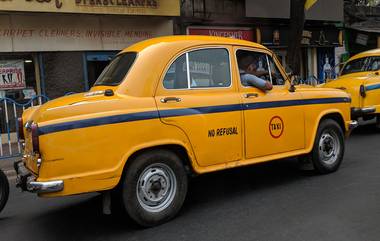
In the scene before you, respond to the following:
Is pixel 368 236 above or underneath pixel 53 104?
underneath

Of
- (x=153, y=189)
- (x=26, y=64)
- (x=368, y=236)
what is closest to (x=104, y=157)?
(x=153, y=189)

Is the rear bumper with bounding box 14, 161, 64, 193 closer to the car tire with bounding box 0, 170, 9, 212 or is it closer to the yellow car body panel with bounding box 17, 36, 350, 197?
the yellow car body panel with bounding box 17, 36, 350, 197

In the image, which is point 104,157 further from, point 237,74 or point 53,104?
point 237,74

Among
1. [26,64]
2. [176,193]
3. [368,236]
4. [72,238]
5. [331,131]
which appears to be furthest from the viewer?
[26,64]

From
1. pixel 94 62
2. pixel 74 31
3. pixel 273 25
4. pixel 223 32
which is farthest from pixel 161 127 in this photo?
pixel 273 25

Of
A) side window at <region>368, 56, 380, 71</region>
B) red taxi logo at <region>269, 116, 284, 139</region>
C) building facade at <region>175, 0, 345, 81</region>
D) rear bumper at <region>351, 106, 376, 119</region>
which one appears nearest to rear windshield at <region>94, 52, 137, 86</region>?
red taxi logo at <region>269, 116, 284, 139</region>

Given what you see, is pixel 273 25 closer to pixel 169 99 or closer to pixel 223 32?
pixel 223 32

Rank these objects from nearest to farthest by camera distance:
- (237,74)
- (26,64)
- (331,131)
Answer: (237,74)
(331,131)
(26,64)

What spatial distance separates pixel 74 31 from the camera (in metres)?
13.5

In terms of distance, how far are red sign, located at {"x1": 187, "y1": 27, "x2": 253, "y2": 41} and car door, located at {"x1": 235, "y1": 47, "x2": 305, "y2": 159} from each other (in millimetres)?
9703

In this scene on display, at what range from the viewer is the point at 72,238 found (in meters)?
4.98

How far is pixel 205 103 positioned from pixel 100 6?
8.55m

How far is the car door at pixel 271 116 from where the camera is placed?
5973 millimetres

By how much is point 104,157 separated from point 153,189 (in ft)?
2.35
